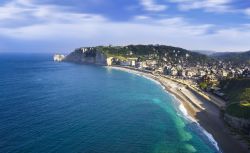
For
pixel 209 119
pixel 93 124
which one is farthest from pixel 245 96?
pixel 93 124

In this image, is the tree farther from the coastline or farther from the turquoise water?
the turquoise water

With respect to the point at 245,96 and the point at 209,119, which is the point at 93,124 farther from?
the point at 245,96

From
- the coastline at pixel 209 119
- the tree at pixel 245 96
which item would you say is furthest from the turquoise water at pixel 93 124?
the tree at pixel 245 96

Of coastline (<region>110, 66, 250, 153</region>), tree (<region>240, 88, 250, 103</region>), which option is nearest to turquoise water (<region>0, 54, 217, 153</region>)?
coastline (<region>110, 66, 250, 153</region>)

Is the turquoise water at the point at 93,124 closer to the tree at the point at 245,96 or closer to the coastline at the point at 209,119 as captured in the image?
the coastline at the point at 209,119

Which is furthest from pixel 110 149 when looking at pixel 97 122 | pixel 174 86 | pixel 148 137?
pixel 174 86

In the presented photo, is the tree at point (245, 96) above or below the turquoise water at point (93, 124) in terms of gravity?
above

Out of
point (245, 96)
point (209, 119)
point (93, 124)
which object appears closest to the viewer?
point (93, 124)

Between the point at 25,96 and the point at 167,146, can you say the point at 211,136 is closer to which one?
the point at 167,146
